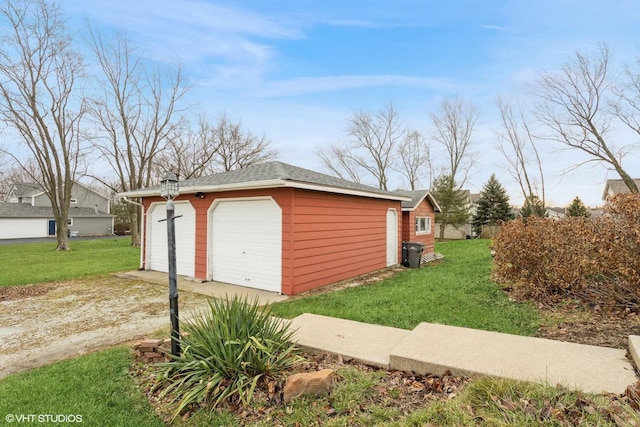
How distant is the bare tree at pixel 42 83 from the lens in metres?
15.5

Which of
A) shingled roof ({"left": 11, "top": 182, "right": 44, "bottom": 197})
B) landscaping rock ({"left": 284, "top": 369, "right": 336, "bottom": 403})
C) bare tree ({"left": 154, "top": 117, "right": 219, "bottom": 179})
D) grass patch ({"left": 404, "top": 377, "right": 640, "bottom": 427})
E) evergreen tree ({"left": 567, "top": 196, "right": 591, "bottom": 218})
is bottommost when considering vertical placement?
landscaping rock ({"left": 284, "top": 369, "right": 336, "bottom": 403})

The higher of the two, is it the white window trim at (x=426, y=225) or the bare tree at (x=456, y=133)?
the bare tree at (x=456, y=133)

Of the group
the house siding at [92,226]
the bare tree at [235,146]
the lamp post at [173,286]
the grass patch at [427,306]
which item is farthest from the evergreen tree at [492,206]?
the house siding at [92,226]

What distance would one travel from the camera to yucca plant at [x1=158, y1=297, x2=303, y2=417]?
107 inches

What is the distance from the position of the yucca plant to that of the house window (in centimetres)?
1222

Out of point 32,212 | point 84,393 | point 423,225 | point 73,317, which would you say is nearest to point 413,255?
point 423,225

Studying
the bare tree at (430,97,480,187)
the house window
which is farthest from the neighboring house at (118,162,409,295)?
the bare tree at (430,97,480,187)

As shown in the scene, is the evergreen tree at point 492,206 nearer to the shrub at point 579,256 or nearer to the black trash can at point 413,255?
the black trash can at point 413,255

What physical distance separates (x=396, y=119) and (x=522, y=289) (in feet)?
79.1

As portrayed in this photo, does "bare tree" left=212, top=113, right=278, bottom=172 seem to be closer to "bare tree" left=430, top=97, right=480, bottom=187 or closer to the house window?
"bare tree" left=430, top=97, right=480, bottom=187

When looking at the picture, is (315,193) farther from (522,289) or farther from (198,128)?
(198,128)

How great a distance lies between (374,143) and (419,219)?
1605cm

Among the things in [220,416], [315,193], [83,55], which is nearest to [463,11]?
[315,193]

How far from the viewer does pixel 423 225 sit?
15188 mm
